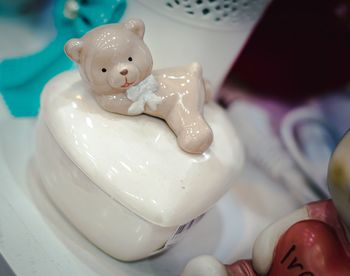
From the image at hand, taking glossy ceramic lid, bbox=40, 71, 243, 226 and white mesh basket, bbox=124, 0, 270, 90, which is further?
white mesh basket, bbox=124, 0, 270, 90

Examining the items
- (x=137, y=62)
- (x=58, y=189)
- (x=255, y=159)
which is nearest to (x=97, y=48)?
(x=137, y=62)

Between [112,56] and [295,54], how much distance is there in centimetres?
46

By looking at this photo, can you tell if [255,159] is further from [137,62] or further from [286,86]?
[137,62]

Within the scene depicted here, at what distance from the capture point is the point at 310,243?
0.47 metres

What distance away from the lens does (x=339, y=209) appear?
17.4 inches

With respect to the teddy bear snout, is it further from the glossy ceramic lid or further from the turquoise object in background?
the turquoise object in background

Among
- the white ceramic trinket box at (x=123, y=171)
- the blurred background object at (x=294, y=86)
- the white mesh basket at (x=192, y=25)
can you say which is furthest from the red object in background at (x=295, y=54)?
the white ceramic trinket box at (x=123, y=171)

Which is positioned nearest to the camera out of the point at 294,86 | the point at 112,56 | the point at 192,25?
the point at 112,56

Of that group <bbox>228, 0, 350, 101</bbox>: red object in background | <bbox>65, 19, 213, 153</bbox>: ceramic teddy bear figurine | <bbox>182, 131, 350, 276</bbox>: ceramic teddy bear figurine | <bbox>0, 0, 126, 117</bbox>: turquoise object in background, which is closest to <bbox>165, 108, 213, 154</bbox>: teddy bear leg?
<bbox>65, 19, 213, 153</bbox>: ceramic teddy bear figurine

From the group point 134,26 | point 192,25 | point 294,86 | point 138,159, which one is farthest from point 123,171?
point 294,86

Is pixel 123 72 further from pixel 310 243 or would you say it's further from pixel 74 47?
pixel 310 243

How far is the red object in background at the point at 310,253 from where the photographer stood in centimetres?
46

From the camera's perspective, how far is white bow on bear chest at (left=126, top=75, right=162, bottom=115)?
0.48 meters

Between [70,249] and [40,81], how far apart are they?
0.24 metres
